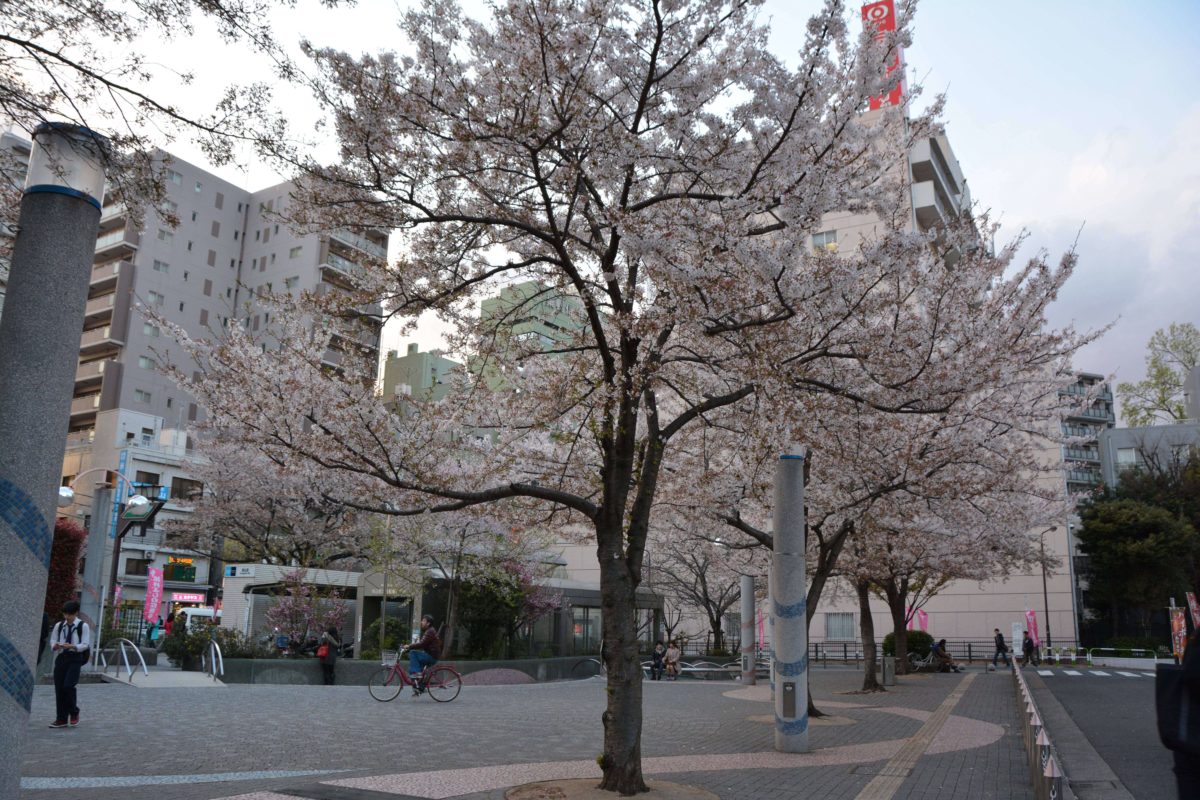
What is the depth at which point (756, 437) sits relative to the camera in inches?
415

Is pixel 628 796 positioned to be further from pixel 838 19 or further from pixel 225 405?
pixel 838 19

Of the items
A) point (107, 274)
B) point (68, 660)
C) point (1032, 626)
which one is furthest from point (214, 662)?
point (107, 274)

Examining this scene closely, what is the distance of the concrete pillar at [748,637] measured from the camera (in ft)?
89.8

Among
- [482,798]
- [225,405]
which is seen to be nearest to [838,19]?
[225,405]

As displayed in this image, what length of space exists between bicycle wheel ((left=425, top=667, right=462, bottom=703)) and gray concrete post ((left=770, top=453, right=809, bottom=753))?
823 centimetres

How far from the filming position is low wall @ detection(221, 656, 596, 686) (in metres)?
21.4

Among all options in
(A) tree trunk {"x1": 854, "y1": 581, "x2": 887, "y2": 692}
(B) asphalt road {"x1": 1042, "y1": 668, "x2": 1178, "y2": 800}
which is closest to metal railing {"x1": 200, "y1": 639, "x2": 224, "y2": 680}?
(A) tree trunk {"x1": 854, "y1": 581, "x2": 887, "y2": 692}

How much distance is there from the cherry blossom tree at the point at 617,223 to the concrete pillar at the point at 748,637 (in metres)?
18.4

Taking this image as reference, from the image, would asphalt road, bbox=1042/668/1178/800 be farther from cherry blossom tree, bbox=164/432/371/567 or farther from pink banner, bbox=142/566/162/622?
pink banner, bbox=142/566/162/622

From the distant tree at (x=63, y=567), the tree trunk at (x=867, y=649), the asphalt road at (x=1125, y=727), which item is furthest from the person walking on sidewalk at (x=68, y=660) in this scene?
the tree trunk at (x=867, y=649)

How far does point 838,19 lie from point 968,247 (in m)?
7.45

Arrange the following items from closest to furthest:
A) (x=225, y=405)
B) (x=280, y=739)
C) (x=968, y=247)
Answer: (x=225, y=405)
(x=280, y=739)
(x=968, y=247)

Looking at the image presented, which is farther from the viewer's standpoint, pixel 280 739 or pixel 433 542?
pixel 433 542

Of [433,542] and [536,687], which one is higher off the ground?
[433,542]
